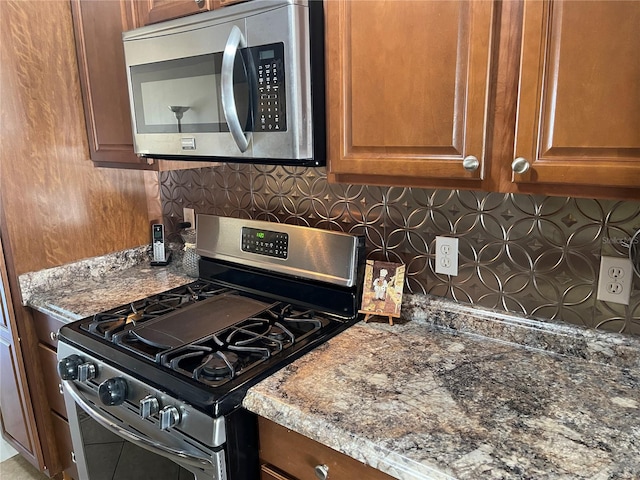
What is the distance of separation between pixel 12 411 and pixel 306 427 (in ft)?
5.44

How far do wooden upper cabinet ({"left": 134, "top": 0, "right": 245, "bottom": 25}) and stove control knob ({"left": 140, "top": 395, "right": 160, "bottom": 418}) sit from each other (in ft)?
3.44

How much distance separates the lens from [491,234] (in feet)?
4.31

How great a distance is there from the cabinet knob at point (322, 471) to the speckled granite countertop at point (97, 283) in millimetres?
977

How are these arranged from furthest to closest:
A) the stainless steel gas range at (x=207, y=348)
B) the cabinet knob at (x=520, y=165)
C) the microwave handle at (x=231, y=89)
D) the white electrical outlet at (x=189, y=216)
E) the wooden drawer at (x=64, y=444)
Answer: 1. the white electrical outlet at (x=189, y=216)
2. the wooden drawer at (x=64, y=444)
3. the microwave handle at (x=231, y=89)
4. the stainless steel gas range at (x=207, y=348)
5. the cabinet knob at (x=520, y=165)

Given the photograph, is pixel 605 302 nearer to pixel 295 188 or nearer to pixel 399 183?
pixel 399 183

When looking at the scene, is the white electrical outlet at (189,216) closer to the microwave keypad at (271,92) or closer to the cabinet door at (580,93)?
the microwave keypad at (271,92)

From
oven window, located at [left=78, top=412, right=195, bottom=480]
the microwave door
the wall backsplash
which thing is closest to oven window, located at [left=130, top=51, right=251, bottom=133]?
the microwave door

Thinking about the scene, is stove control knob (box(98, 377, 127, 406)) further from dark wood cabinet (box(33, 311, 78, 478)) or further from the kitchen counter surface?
dark wood cabinet (box(33, 311, 78, 478))

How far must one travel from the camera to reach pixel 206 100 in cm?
136

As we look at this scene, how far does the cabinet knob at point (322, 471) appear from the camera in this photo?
39.6 inches

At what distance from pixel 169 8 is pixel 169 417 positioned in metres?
1.16

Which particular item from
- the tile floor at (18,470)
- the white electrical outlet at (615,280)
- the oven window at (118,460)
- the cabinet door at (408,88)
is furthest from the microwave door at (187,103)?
the tile floor at (18,470)

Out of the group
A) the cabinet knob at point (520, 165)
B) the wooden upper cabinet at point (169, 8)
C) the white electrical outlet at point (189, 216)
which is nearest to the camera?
the cabinet knob at point (520, 165)

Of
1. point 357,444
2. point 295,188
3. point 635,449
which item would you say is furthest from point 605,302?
point 295,188
